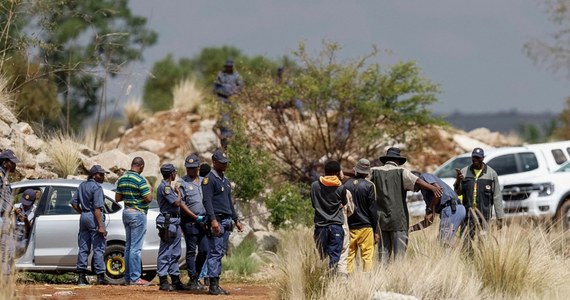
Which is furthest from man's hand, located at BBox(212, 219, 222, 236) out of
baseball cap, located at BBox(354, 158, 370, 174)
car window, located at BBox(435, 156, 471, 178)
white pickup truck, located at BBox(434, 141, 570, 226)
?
car window, located at BBox(435, 156, 471, 178)

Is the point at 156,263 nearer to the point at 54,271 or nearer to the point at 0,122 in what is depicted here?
the point at 54,271

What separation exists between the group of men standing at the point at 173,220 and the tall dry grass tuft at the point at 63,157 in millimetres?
5334

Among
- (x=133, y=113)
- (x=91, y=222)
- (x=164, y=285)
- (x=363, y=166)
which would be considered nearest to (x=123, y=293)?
(x=164, y=285)

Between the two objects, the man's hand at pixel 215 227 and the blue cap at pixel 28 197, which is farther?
the blue cap at pixel 28 197

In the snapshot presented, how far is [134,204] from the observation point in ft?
54.4

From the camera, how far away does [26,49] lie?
2370 cm

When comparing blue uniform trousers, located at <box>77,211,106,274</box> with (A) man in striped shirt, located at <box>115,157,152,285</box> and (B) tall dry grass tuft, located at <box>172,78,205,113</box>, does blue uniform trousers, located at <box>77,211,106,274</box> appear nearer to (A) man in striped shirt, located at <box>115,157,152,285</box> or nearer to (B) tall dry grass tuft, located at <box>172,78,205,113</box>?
(A) man in striped shirt, located at <box>115,157,152,285</box>

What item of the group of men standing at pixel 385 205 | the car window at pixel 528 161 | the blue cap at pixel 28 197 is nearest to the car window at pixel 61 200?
the blue cap at pixel 28 197

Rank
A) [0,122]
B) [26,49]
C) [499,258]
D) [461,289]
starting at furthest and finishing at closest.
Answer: [26,49] → [0,122] → [499,258] → [461,289]

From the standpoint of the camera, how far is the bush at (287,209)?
23.0 meters

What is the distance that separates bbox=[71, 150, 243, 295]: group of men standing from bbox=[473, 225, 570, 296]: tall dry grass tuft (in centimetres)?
318

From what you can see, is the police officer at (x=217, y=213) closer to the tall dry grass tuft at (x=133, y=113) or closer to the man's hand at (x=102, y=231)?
the man's hand at (x=102, y=231)

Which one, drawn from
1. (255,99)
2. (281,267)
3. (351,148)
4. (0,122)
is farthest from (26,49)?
(281,267)

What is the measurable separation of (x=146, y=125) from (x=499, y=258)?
19.2 meters
